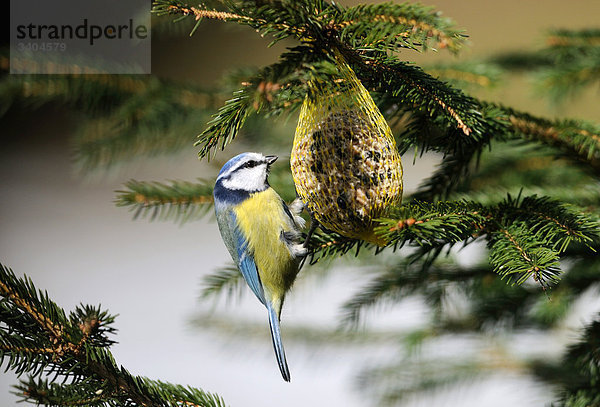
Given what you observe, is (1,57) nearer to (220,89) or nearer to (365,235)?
(220,89)

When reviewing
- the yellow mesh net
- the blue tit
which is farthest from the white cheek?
the yellow mesh net

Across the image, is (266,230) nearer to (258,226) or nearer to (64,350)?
(258,226)

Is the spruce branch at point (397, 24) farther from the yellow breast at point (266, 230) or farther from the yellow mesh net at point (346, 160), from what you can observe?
the yellow breast at point (266, 230)

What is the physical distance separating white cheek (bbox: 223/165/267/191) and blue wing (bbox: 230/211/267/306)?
1.1 inches

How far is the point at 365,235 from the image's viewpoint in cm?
46

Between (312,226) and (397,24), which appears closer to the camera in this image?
(397,24)

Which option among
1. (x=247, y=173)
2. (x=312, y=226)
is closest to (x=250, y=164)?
(x=247, y=173)

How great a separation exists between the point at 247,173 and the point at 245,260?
89 millimetres

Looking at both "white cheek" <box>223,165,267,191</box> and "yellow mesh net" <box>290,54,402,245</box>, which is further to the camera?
"white cheek" <box>223,165,267,191</box>

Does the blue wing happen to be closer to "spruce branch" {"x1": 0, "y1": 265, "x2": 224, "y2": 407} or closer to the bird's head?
the bird's head

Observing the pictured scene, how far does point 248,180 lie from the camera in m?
0.58

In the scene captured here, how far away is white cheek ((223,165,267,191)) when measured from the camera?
0.58 meters

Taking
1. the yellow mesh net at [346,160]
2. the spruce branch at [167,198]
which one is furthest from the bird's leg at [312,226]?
the spruce branch at [167,198]

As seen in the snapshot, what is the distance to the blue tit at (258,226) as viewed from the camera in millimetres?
566
